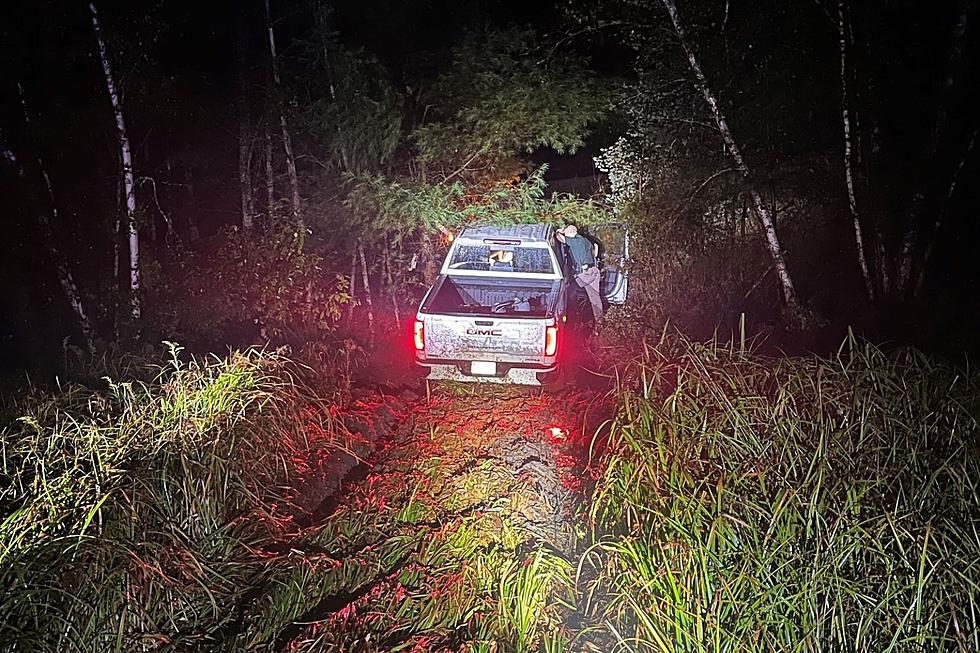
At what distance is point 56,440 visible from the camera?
4.30 m

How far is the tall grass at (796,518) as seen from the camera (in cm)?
291

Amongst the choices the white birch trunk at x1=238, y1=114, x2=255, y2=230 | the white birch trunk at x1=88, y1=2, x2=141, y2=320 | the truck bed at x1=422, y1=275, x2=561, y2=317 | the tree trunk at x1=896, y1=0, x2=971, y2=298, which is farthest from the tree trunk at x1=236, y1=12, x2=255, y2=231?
the tree trunk at x1=896, y1=0, x2=971, y2=298

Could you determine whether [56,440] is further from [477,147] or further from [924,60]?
[924,60]

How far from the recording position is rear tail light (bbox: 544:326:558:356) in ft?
22.5

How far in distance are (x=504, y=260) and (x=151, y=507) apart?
18.3 feet

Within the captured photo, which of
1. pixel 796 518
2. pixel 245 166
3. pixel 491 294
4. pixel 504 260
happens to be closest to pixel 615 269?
pixel 504 260

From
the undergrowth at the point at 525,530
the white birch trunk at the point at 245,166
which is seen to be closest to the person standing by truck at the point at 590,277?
the white birch trunk at the point at 245,166

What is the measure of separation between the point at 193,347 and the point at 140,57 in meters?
3.31

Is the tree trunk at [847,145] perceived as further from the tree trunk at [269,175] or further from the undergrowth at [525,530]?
the tree trunk at [269,175]

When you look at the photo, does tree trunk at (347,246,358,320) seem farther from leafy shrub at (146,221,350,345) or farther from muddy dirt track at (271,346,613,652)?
muddy dirt track at (271,346,613,652)

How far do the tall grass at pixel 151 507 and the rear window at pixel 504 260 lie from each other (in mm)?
3451

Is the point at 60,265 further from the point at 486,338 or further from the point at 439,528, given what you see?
the point at 439,528

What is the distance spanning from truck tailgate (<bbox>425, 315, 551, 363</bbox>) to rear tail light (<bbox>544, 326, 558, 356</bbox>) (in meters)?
0.03

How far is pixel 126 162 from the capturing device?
7938 mm
